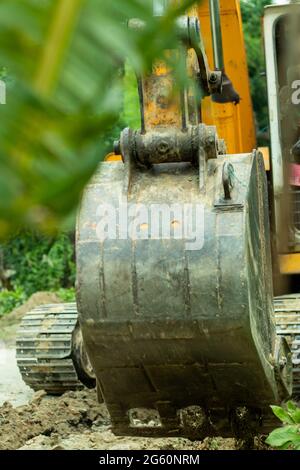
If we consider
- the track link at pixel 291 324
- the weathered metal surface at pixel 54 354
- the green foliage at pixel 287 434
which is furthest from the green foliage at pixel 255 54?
the green foliage at pixel 287 434

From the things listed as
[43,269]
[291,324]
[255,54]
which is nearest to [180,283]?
[291,324]

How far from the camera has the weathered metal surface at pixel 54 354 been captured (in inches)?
270

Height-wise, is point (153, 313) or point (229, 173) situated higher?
point (229, 173)

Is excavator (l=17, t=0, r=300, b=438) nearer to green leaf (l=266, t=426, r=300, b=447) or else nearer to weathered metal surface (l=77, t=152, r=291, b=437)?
→ weathered metal surface (l=77, t=152, r=291, b=437)

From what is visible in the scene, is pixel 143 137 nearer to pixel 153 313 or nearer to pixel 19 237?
pixel 153 313

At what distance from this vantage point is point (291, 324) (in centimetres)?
600

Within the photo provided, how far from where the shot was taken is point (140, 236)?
3.90 metres

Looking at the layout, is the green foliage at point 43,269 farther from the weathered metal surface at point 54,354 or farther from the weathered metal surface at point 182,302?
the weathered metal surface at point 182,302

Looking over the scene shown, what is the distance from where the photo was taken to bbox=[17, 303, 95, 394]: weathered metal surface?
686cm

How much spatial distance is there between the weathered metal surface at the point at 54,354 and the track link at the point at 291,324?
1412 mm
